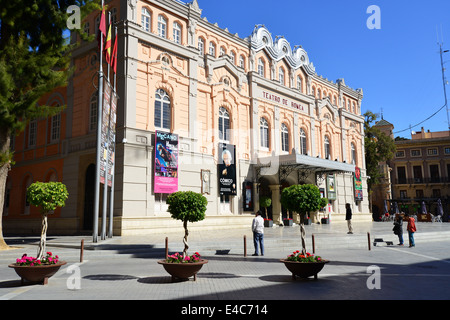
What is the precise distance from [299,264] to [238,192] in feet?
61.3

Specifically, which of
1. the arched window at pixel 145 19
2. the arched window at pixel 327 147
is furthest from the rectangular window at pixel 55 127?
the arched window at pixel 327 147

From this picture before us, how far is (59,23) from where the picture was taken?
1669cm

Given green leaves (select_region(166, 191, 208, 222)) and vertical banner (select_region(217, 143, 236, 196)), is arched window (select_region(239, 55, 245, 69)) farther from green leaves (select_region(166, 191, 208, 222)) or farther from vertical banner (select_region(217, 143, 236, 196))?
green leaves (select_region(166, 191, 208, 222))

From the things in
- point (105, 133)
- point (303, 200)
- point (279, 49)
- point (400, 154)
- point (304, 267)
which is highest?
point (279, 49)

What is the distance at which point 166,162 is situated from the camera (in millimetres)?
22797

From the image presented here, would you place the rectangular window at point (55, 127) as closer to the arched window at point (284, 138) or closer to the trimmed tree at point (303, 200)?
the arched window at point (284, 138)

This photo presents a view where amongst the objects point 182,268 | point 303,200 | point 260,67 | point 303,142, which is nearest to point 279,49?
point 260,67

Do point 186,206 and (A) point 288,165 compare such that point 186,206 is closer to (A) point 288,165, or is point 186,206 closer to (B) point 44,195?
(B) point 44,195

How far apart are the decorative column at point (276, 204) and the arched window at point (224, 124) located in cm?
629

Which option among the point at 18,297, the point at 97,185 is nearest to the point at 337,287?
the point at 18,297

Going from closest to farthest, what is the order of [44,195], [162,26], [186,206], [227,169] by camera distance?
1. [44,195]
2. [186,206]
3. [162,26]
4. [227,169]

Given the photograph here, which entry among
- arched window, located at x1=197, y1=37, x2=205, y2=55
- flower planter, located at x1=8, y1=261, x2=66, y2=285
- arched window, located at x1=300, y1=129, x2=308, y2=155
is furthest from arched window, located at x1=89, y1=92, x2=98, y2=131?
arched window, located at x1=300, y1=129, x2=308, y2=155

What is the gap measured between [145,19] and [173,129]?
24.4 ft
